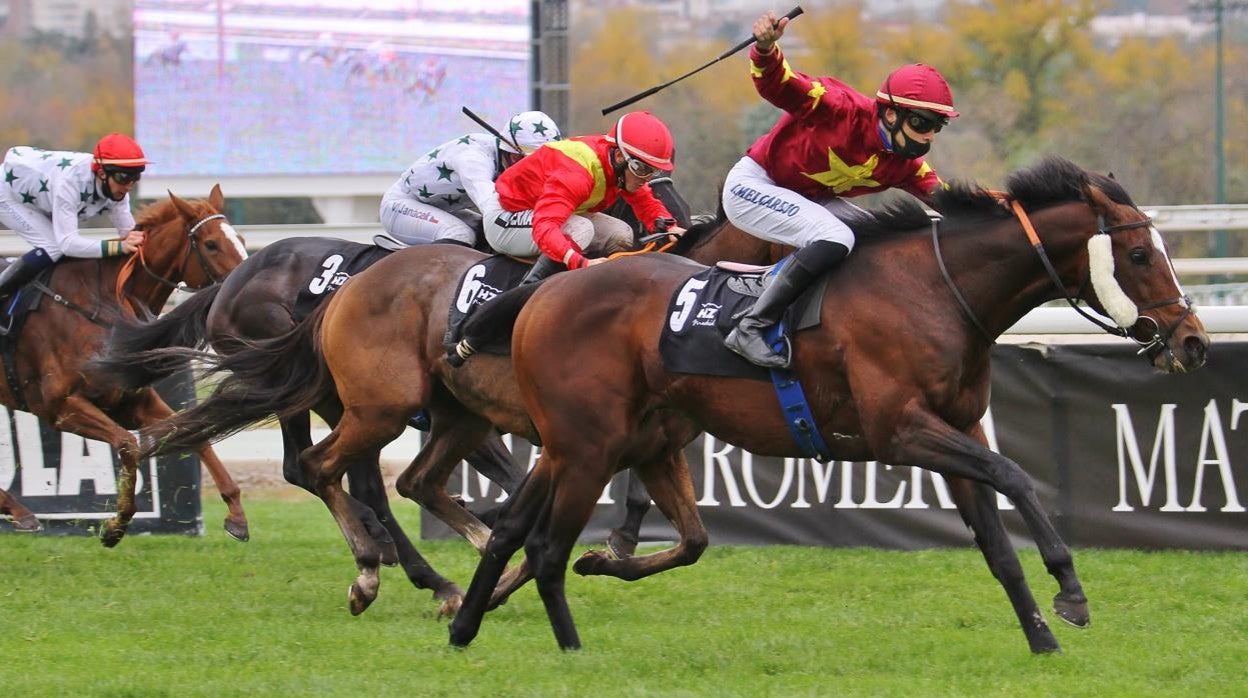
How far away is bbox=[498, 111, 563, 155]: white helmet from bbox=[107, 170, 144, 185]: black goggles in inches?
90.5

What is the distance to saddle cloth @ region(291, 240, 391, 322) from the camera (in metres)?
7.76

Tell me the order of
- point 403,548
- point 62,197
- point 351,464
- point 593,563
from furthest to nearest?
point 62,197
point 403,548
point 351,464
point 593,563

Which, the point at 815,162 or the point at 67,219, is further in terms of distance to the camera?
the point at 67,219

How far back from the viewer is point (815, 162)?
6062 mm

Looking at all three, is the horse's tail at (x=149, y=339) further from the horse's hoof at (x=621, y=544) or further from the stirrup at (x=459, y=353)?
the horse's hoof at (x=621, y=544)

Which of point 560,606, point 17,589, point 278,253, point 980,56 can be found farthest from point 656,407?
point 980,56

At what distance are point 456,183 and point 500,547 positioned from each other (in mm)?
2340

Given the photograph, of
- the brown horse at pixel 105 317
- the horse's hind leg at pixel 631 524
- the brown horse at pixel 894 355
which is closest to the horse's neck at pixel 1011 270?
the brown horse at pixel 894 355

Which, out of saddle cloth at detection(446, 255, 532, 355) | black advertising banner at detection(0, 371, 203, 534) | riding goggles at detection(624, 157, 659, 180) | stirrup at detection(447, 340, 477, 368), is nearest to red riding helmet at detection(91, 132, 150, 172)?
black advertising banner at detection(0, 371, 203, 534)

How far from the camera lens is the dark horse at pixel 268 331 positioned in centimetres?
771

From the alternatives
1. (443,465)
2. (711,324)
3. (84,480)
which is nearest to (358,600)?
(443,465)

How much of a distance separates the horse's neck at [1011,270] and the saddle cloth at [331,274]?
3090mm

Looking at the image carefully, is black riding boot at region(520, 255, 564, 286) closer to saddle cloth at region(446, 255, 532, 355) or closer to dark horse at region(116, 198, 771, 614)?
saddle cloth at region(446, 255, 532, 355)

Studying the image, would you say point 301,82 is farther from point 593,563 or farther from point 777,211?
point 777,211
